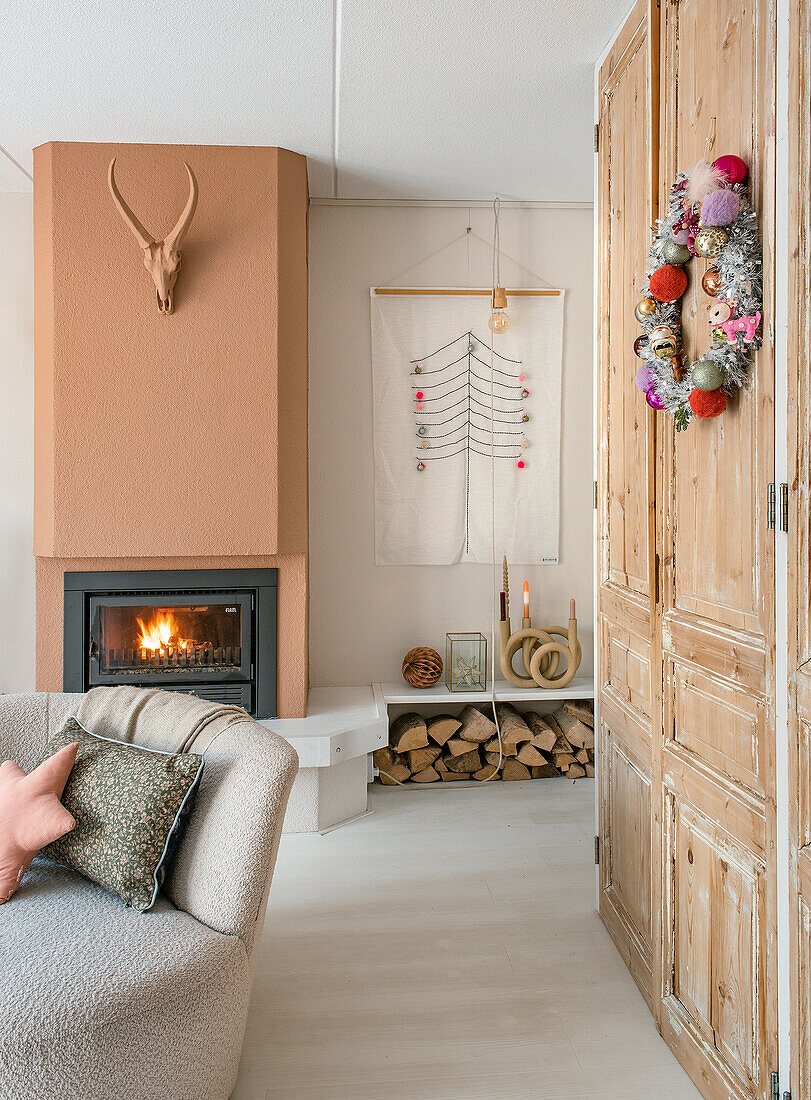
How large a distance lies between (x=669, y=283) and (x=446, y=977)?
1903mm

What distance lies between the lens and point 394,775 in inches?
147

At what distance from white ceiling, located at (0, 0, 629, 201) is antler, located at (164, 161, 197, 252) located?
0.78ft

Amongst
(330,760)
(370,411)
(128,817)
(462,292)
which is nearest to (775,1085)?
(128,817)

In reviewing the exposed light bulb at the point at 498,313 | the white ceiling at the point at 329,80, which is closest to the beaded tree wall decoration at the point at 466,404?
the exposed light bulb at the point at 498,313

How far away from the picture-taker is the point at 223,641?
3307mm

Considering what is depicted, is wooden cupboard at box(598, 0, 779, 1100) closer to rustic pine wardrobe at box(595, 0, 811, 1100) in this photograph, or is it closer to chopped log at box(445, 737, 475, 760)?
rustic pine wardrobe at box(595, 0, 811, 1100)

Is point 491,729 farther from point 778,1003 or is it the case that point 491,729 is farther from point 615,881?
point 778,1003

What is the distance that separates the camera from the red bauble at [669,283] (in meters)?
1.81

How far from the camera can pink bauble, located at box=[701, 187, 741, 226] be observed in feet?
4.88

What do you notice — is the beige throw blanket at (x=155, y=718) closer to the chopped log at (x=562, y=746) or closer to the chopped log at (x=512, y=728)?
the chopped log at (x=512, y=728)

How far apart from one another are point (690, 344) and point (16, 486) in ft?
10.2

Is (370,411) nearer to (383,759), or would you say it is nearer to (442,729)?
(442,729)

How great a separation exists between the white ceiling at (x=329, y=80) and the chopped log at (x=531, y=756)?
255 cm

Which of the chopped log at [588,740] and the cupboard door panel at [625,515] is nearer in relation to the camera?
the cupboard door panel at [625,515]
